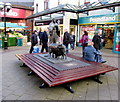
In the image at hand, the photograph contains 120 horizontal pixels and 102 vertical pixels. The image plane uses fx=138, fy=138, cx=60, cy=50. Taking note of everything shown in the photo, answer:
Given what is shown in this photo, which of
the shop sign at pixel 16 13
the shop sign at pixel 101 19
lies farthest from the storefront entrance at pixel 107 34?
the shop sign at pixel 16 13

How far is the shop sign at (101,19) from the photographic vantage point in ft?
37.0

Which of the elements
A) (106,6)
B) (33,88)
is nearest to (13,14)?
(106,6)

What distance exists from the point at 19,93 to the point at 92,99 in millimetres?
1950

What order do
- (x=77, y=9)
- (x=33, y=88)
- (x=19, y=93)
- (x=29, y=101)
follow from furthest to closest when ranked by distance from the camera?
(x=77, y=9) < (x=33, y=88) < (x=19, y=93) < (x=29, y=101)

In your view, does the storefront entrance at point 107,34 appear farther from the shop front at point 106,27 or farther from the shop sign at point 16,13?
the shop sign at point 16,13

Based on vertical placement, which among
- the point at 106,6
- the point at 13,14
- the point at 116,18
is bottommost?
the point at 116,18

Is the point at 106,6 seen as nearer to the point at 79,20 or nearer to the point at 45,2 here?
the point at 79,20

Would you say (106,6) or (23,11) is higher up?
(23,11)

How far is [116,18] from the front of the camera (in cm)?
1119

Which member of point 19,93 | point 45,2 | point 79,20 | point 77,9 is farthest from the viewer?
point 45,2

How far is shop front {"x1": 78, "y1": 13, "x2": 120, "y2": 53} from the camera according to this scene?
36.8 ft

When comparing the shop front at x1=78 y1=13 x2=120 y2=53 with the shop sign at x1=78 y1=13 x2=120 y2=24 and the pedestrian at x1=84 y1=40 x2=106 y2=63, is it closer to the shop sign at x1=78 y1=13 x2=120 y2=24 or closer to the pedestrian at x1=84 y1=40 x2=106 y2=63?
the shop sign at x1=78 y1=13 x2=120 y2=24

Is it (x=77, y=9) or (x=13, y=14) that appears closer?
(x=77, y=9)

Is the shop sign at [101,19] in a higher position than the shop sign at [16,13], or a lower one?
lower
